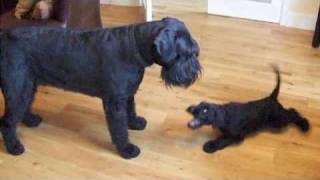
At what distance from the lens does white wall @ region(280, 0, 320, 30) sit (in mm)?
2939

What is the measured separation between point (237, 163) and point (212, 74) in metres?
0.79

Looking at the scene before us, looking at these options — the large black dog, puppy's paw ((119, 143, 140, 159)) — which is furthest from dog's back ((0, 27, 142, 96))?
puppy's paw ((119, 143, 140, 159))

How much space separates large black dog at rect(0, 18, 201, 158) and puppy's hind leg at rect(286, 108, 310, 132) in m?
0.64

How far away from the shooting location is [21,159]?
76.8 inches

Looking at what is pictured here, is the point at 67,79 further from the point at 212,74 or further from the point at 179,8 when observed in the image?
the point at 179,8

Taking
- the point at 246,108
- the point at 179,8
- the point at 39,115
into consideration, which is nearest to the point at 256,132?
the point at 246,108

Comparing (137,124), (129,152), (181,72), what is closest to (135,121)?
(137,124)

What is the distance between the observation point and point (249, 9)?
10.3 feet

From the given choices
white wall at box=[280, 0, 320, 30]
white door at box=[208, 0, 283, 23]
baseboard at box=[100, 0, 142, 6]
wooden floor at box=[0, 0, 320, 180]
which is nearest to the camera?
wooden floor at box=[0, 0, 320, 180]

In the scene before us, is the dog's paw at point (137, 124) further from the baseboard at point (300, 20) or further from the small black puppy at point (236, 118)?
the baseboard at point (300, 20)

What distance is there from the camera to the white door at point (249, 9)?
3.04 meters

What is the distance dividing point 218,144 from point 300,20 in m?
1.51

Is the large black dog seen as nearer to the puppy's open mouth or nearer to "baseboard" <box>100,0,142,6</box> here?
the puppy's open mouth

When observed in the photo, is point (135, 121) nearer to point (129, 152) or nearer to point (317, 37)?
point (129, 152)
